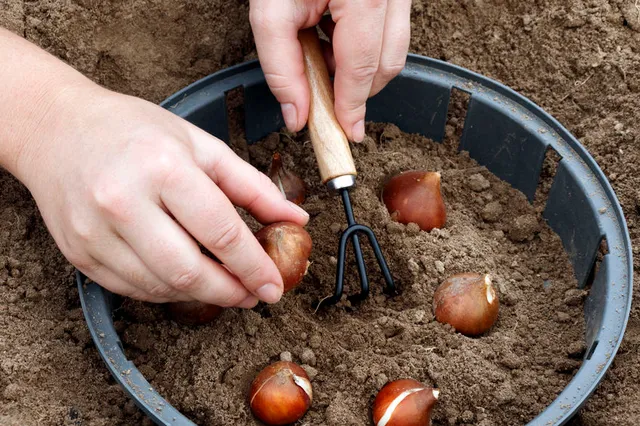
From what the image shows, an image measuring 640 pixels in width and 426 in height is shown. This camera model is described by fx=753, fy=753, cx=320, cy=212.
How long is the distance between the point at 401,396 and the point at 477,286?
10.6 inches

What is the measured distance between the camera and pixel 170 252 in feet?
3.65

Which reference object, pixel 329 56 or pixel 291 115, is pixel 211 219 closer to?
pixel 291 115

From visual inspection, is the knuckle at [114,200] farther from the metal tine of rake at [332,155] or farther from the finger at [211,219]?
the metal tine of rake at [332,155]

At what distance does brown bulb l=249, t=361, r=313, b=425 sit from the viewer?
1.27 m

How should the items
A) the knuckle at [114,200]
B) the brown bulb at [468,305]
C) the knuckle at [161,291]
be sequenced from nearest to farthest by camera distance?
the knuckle at [114,200]
the knuckle at [161,291]
the brown bulb at [468,305]

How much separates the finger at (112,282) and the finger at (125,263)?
0.02 m

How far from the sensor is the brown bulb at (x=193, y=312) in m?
1.37

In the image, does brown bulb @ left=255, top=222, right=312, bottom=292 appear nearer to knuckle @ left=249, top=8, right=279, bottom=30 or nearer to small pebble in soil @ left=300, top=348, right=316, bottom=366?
small pebble in soil @ left=300, top=348, right=316, bottom=366

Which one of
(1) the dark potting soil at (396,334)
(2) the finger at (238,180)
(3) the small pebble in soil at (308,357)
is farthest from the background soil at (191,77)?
(2) the finger at (238,180)

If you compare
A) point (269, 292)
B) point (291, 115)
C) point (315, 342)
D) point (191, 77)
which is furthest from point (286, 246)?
point (191, 77)

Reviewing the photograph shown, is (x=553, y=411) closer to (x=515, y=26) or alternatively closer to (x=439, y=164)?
(x=439, y=164)

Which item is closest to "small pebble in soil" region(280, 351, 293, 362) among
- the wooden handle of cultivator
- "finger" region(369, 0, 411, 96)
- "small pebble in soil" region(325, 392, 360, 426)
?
"small pebble in soil" region(325, 392, 360, 426)

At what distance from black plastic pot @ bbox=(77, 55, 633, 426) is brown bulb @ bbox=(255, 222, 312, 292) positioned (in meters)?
0.30

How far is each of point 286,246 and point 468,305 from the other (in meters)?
0.37
